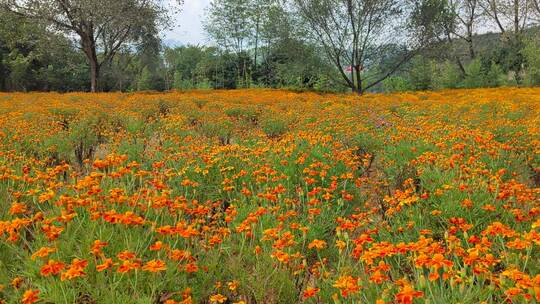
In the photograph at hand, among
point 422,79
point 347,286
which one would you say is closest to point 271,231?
point 347,286

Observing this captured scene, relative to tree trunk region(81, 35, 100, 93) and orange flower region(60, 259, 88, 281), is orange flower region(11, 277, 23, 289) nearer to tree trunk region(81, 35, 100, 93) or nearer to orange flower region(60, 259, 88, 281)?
orange flower region(60, 259, 88, 281)

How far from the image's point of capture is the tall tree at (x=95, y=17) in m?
25.0

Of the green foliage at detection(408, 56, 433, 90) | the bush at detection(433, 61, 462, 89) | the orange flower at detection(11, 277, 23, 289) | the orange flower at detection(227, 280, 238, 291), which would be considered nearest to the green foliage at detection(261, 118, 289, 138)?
the orange flower at detection(227, 280, 238, 291)

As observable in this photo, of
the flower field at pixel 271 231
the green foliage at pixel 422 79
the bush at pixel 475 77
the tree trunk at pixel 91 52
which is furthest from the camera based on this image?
the green foliage at pixel 422 79

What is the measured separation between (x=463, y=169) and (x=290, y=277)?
2.18 m

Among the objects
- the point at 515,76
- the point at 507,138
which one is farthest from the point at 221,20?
the point at 507,138

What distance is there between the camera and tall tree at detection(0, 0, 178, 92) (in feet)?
82.0

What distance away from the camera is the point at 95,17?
2500cm

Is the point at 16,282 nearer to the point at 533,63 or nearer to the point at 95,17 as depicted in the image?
the point at 95,17

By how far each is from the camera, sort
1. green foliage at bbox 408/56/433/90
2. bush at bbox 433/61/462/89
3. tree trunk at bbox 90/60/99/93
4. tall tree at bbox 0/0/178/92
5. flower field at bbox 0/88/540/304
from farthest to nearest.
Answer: green foliage at bbox 408/56/433/90 < bush at bbox 433/61/462/89 < tree trunk at bbox 90/60/99/93 < tall tree at bbox 0/0/178/92 < flower field at bbox 0/88/540/304

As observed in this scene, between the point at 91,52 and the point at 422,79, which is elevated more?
the point at 91,52

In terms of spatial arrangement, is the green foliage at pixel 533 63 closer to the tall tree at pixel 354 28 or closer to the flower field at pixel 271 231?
the tall tree at pixel 354 28

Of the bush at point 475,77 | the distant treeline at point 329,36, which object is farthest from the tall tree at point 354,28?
the bush at point 475,77

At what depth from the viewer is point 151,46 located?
3225 cm
